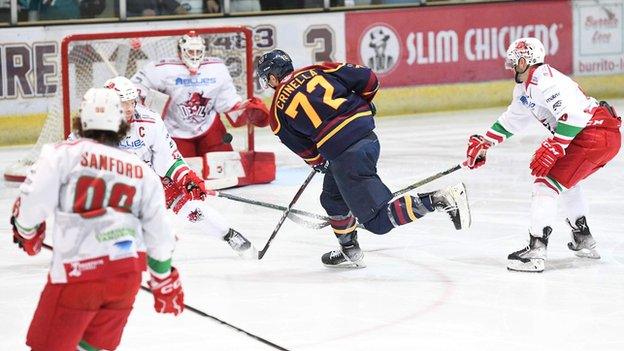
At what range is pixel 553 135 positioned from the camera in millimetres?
5406

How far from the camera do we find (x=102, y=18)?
9.80 m

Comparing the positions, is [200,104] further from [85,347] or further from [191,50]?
[85,347]

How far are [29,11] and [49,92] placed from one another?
60 centimetres

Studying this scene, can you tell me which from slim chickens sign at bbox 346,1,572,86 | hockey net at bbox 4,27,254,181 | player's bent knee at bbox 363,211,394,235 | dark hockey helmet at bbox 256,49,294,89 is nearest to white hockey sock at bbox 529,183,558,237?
player's bent knee at bbox 363,211,394,235

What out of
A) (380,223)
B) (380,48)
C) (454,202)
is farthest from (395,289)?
(380,48)

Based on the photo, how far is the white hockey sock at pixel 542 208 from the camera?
5391 millimetres

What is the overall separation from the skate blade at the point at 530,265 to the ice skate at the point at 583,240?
30 centimetres

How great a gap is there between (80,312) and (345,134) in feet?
7.35

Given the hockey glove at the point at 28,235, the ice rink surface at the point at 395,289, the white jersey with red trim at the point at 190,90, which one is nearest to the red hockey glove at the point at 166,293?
the hockey glove at the point at 28,235

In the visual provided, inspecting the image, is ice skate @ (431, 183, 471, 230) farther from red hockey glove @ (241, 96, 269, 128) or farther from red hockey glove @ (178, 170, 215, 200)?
red hockey glove @ (241, 96, 269, 128)

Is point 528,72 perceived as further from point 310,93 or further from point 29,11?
point 29,11

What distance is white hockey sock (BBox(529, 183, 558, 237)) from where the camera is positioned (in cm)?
539

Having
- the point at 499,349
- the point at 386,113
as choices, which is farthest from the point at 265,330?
the point at 386,113

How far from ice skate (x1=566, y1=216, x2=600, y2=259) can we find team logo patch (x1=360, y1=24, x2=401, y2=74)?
5.19 meters
